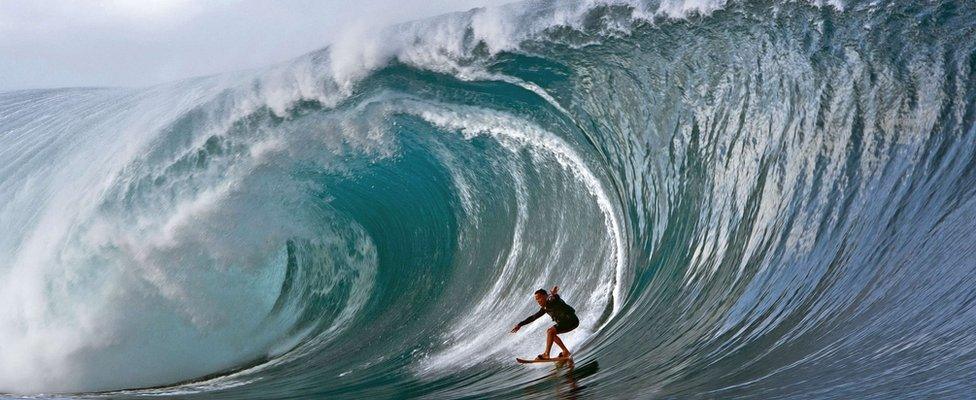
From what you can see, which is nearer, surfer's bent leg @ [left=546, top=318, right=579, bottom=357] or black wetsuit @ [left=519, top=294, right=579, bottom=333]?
surfer's bent leg @ [left=546, top=318, right=579, bottom=357]

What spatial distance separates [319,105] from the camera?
40.1 ft

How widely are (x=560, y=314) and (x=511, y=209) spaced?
3896mm

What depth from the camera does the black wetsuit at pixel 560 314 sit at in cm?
805

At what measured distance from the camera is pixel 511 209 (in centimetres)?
1188

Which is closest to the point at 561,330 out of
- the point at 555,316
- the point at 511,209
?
the point at 555,316

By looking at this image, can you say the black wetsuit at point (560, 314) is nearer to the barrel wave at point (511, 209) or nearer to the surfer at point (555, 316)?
the surfer at point (555, 316)

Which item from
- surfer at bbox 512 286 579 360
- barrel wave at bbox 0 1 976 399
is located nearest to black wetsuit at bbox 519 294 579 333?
surfer at bbox 512 286 579 360

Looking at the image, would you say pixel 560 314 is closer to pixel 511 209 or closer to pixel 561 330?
pixel 561 330

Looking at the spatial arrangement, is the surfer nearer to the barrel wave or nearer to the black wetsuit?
the black wetsuit

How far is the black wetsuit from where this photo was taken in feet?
26.4

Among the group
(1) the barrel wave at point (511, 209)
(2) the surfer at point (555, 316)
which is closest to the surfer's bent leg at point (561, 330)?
(2) the surfer at point (555, 316)

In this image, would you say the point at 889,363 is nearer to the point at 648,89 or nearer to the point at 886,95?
the point at 886,95

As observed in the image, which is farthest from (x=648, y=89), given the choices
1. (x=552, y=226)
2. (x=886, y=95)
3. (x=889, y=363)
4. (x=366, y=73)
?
(x=889, y=363)

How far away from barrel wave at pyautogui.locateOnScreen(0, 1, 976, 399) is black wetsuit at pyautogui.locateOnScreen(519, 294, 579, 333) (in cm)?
30
